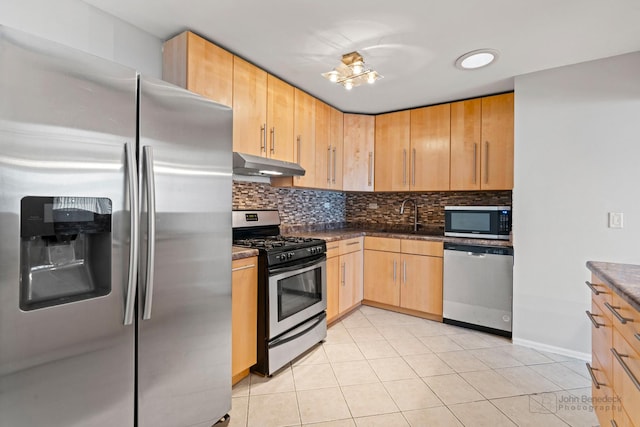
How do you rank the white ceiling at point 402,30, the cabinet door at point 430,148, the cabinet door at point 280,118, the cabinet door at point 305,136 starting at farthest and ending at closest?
1. the cabinet door at point 430,148
2. the cabinet door at point 305,136
3. the cabinet door at point 280,118
4. the white ceiling at point 402,30

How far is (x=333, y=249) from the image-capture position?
9.70 feet

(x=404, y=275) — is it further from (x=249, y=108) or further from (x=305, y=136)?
(x=249, y=108)

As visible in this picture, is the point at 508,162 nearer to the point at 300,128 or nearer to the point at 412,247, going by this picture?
the point at 412,247

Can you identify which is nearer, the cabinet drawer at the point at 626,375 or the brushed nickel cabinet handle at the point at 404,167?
the cabinet drawer at the point at 626,375

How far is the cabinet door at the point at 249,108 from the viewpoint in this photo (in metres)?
2.21

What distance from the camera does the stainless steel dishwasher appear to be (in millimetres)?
2730

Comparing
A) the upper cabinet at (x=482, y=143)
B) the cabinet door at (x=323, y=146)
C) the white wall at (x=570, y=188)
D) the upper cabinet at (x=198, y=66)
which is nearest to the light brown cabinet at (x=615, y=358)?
the white wall at (x=570, y=188)

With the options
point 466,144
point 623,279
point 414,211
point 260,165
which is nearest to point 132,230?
point 260,165

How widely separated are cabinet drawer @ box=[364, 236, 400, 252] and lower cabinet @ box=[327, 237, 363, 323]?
0.09 metres

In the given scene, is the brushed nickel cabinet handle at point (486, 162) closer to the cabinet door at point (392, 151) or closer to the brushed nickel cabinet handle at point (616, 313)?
the cabinet door at point (392, 151)

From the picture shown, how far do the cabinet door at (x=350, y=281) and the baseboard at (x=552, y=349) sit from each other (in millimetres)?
1511

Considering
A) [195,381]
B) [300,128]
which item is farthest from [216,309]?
[300,128]

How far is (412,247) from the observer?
3201mm

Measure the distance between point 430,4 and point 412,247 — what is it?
220 cm
